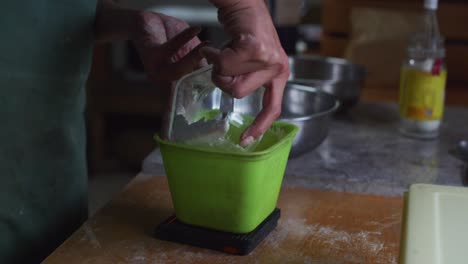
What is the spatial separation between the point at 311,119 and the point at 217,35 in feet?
5.58

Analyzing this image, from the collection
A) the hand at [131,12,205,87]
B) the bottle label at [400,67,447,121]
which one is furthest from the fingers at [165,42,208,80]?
the bottle label at [400,67,447,121]

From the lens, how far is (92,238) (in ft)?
3.10

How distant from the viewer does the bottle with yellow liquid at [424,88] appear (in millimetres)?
1458

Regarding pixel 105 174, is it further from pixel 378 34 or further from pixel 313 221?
pixel 313 221

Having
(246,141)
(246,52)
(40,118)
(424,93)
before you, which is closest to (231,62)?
(246,52)

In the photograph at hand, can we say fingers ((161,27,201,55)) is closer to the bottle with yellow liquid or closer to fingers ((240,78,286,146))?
fingers ((240,78,286,146))

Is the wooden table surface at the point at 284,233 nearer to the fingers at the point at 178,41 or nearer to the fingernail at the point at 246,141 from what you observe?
the fingernail at the point at 246,141

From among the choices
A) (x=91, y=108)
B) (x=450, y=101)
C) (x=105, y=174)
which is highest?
(x=450, y=101)

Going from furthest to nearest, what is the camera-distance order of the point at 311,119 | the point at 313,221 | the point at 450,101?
the point at 450,101
the point at 311,119
the point at 313,221

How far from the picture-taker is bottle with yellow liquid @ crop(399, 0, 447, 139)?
1458 millimetres

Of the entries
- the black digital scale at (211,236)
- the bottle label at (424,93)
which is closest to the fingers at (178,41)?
the black digital scale at (211,236)

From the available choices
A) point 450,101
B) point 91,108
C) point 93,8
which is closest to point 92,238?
point 93,8

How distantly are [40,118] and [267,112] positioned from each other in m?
0.42

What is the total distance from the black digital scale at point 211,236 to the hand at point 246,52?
0.20 meters
